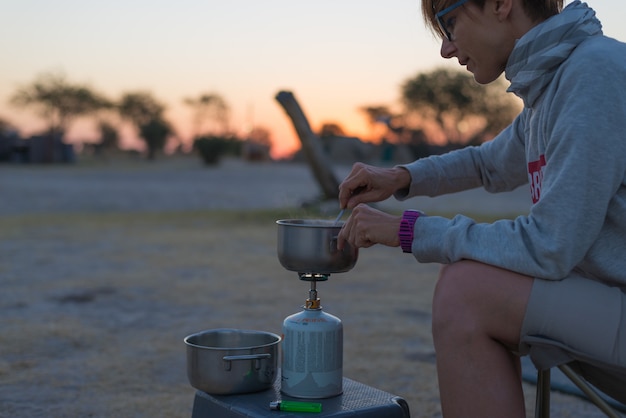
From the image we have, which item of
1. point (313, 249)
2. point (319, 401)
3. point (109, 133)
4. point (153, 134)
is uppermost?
point (109, 133)

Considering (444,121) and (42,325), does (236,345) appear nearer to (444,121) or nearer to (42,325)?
(42,325)

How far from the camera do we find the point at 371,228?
1.71 m

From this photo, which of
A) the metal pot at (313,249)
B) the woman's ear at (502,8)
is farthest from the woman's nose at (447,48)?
the metal pot at (313,249)

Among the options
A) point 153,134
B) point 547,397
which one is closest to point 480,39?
point 547,397

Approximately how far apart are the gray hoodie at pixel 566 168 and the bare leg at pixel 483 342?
4 centimetres

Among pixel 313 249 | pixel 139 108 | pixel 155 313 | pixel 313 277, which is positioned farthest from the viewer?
pixel 139 108

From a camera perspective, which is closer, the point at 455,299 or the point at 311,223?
the point at 455,299

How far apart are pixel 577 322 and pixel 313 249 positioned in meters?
0.66

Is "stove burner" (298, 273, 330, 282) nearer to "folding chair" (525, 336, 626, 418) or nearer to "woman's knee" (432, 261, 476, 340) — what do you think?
"woman's knee" (432, 261, 476, 340)

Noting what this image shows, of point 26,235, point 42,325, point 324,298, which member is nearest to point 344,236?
point 42,325

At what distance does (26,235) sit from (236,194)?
8.30 metres

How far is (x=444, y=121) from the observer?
53.0 metres

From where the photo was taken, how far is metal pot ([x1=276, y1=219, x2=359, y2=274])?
6.19 ft

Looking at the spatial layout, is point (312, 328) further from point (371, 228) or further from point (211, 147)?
point (211, 147)
